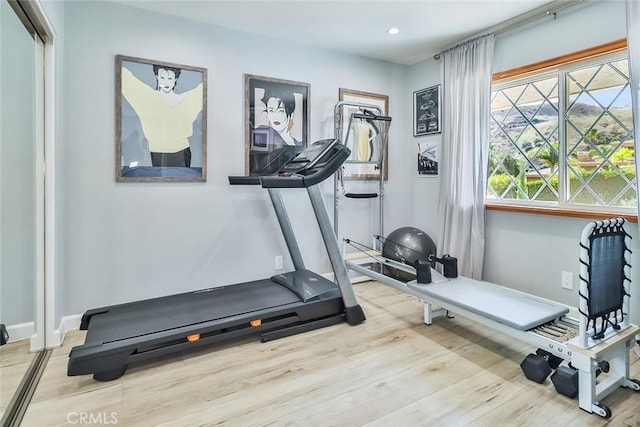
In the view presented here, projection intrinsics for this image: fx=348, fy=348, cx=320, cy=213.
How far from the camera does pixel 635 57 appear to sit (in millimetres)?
2213

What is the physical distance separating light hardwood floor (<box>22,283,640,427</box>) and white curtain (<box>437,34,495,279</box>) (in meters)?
1.06

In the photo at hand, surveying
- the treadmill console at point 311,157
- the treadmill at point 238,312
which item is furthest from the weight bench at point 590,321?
the treadmill console at point 311,157

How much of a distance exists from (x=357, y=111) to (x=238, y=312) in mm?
2523

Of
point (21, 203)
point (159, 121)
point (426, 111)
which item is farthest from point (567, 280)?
point (21, 203)

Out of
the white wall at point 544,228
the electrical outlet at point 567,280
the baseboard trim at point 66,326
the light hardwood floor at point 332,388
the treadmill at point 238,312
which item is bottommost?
the light hardwood floor at point 332,388

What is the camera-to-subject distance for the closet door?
83.0 inches

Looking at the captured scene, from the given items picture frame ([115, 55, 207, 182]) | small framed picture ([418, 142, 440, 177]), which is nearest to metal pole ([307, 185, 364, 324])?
picture frame ([115, 55, 207, 182])

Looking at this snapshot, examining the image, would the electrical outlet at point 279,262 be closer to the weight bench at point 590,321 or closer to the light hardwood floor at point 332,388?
the light hardwood floor at point 332,388

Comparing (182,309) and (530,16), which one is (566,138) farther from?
(182,309)

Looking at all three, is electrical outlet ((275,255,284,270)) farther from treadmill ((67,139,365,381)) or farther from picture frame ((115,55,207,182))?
picture frame ((115,55,207,182))

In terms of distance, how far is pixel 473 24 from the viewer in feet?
10.0

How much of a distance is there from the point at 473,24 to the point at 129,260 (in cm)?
354

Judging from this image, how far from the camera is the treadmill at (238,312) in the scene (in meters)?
2.01

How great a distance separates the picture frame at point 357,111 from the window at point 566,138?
3.74 ft
